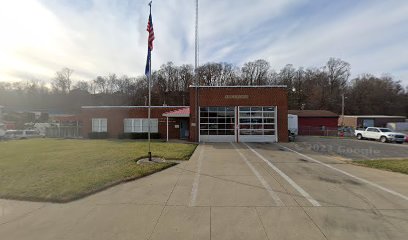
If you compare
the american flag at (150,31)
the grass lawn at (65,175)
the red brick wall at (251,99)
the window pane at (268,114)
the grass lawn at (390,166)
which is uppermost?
the american flag at (150,31)

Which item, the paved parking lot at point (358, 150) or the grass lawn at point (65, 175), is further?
the paved parking lot at point (358, 150)

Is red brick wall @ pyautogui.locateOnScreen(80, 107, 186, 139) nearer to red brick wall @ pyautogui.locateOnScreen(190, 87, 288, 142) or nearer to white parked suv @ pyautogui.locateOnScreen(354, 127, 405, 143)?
red brick wall @ pyautogui.locateOnScreen(190, 87, 288, 142)

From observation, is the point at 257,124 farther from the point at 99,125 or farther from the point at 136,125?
the point at 99,125

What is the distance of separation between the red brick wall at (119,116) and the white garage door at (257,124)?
805 centimetres

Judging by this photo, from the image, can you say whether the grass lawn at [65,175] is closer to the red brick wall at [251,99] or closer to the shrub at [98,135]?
Result: the red brick wall at [251,99]

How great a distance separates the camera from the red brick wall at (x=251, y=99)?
28344 millimetres

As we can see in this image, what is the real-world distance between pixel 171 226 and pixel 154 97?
8063 cm

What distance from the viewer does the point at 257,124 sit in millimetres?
28516

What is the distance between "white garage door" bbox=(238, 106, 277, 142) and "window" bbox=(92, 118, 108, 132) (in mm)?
16240

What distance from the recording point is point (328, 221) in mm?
6199

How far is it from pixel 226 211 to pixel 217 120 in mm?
21820

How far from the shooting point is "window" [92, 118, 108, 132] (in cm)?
3503

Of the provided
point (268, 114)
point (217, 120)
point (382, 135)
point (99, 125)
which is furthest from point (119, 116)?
point (382, 135)

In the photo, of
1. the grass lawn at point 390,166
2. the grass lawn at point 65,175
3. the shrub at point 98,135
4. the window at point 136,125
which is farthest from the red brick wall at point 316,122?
the grass lawn at point 65,175
